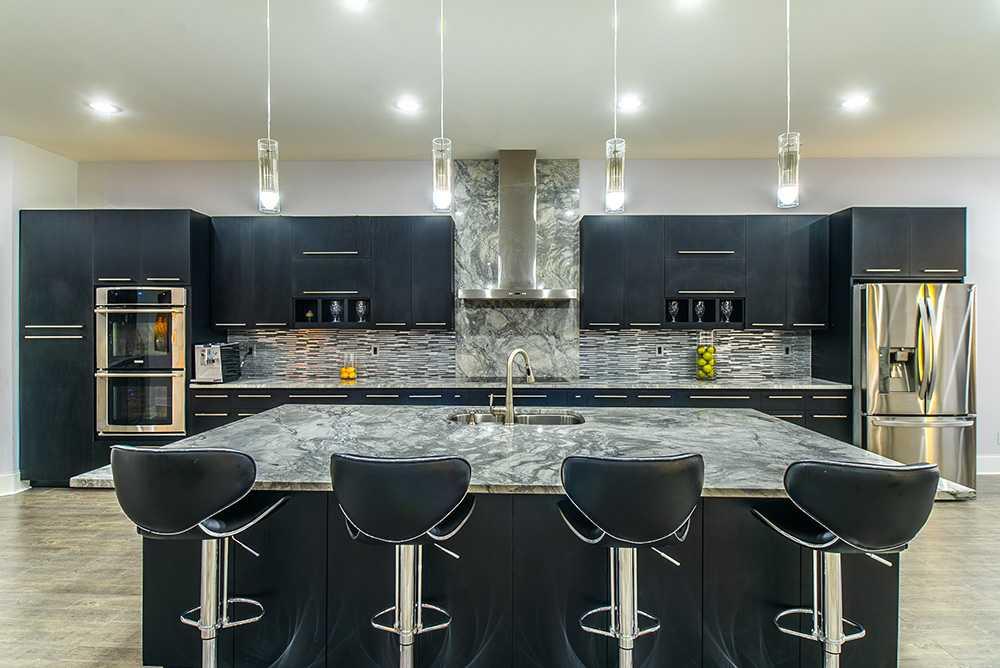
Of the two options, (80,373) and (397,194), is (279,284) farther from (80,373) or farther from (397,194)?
(80,373)

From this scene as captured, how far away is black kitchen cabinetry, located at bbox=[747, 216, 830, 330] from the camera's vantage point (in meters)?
5.02

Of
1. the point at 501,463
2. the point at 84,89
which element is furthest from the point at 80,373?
the point at 501,463

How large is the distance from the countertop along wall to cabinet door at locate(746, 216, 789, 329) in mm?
376

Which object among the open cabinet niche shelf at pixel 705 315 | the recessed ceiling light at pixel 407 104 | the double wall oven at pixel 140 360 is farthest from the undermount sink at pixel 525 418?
the double wall oven at pixel 140 360

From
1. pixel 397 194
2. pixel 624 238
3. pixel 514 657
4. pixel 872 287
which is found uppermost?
pixel 397 194

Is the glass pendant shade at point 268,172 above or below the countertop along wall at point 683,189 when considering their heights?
below

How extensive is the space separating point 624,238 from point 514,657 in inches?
147

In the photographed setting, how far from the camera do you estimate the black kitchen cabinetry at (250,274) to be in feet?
16.7

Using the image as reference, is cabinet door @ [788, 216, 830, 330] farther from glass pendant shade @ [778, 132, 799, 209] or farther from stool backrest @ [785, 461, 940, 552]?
stool backrest @ [785, 461, 940, 552]

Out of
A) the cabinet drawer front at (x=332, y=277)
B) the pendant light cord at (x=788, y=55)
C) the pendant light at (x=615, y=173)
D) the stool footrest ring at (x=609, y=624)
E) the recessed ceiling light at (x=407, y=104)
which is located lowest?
the stool footrest ring at (x=609, y=624)

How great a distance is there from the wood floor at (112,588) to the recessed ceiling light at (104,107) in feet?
9.36

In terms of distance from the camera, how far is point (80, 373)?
15.9 ft

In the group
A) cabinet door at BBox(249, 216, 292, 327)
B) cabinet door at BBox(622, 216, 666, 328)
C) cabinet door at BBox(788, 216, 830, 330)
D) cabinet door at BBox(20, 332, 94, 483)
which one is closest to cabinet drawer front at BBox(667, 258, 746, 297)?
cabinet door at BBox(622, 216, 666, 328)

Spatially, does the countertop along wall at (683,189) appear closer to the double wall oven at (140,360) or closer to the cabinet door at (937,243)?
the cabinet door at (937,243)
